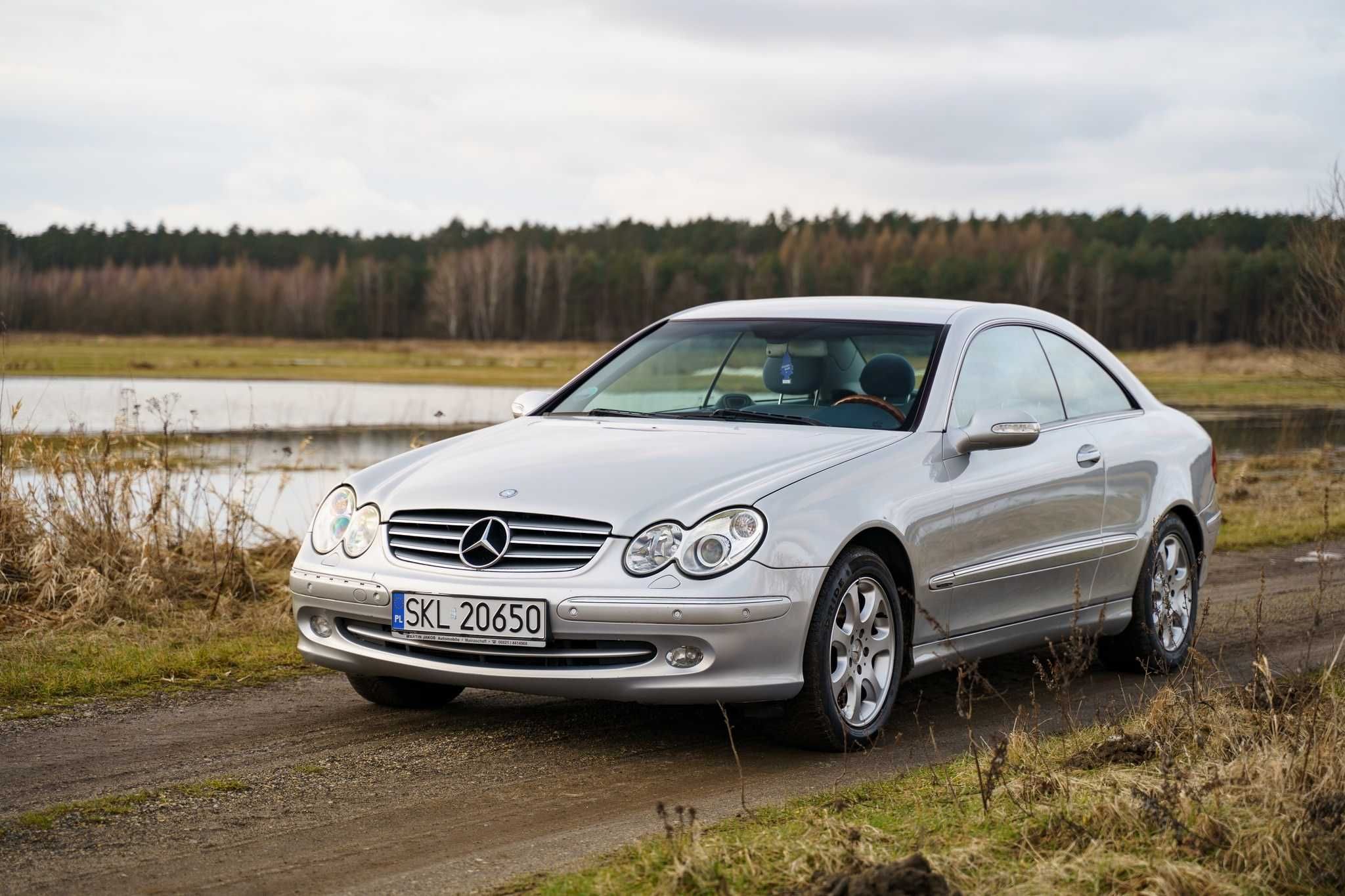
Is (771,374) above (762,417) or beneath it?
above

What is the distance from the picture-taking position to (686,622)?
192 inches

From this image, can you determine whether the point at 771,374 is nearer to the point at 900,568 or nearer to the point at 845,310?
the point at 845,310

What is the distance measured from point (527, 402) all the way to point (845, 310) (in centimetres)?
151

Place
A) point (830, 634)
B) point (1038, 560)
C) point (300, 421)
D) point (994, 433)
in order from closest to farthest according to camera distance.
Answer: point (830, 634) → point (994, 433) → point (1038, 560) → point (300, 421)

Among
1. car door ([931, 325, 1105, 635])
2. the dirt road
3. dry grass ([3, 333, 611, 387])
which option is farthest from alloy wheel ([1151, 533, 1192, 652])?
dry grass ([3, 333, 611, 387])

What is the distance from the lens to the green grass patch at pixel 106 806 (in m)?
4.40

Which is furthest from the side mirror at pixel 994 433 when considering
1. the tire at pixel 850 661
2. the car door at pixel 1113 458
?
the car door at pixel 1113 458

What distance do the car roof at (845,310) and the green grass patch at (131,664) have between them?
2651mm

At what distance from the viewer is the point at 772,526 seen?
16.4ft

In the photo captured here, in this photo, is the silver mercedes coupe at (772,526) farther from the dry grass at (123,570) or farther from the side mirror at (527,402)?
the dry grass at (123,570)

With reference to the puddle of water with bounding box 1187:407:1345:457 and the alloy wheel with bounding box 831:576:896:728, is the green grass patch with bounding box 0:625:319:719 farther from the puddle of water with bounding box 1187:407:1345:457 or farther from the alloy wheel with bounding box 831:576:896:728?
the puddle of water with bounding box 1187:407:1345:457

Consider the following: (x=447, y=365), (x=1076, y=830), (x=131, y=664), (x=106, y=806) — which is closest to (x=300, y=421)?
(x=131, y=664)

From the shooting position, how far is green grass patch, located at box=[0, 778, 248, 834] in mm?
4402

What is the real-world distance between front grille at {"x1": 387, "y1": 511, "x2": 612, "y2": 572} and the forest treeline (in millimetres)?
99328
